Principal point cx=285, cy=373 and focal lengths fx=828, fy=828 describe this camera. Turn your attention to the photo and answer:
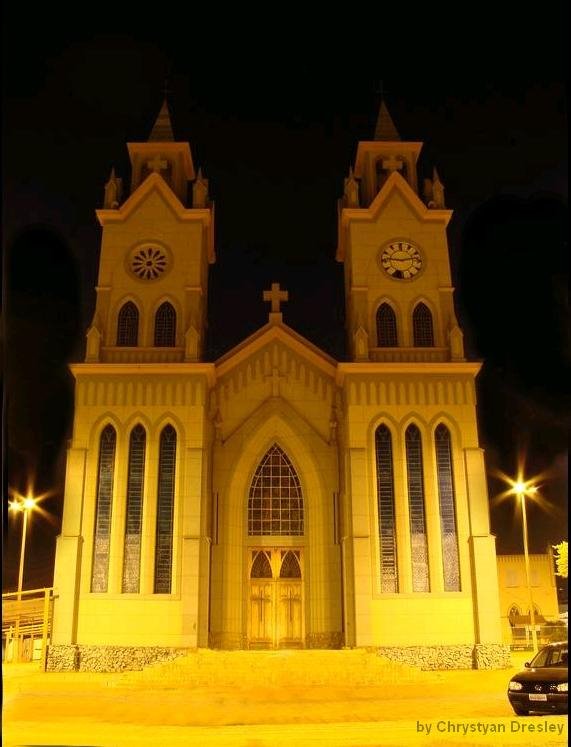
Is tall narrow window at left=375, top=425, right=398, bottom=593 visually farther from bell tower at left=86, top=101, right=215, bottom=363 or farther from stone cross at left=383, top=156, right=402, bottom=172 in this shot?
stone cross at left=383, top=156, right=402, bottom=172

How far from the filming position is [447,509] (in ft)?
91.0

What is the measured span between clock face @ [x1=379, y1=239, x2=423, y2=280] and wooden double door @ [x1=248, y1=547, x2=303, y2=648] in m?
11.0

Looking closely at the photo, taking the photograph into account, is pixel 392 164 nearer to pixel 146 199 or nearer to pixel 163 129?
pixel 163 129

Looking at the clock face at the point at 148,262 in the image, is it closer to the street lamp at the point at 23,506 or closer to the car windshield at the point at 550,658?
the street lamp at the point at 23,506

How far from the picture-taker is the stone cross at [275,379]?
30266mm

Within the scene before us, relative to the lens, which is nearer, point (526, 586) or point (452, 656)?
point (452, 656)

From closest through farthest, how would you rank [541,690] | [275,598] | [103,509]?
[541,690] < [103,509] < [275,598]

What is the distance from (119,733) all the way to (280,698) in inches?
240

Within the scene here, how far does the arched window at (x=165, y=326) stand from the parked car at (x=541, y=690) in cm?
1853

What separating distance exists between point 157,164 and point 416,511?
56.8 ft

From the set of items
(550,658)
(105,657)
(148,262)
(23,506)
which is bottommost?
(105,657)

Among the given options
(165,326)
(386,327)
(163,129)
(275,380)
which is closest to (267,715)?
(275,380)

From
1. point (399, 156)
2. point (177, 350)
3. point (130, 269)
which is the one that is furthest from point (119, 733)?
point (399, 156)

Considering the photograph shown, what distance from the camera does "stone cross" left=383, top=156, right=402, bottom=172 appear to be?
111ft
